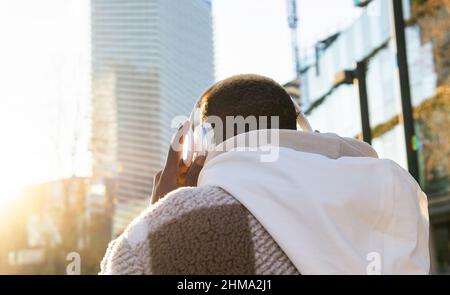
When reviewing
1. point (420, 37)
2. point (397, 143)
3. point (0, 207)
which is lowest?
point (0, 207)

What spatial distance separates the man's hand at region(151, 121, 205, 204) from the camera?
1.83 metres

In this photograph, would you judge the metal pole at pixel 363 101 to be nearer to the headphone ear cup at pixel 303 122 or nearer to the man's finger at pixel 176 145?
the headphone ear cup at pixel 303 122

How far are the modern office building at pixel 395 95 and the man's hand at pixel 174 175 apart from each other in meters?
16.6

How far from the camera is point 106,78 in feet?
210

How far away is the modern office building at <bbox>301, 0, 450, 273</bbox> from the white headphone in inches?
650

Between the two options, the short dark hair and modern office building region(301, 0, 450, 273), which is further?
modern office building region(301, 0, 450, 273)

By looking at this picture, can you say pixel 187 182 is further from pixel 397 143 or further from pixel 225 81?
pixel 397 143

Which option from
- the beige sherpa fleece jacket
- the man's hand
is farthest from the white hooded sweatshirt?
the man's hand

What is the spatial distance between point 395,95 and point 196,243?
100ft

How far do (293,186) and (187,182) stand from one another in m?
0.33

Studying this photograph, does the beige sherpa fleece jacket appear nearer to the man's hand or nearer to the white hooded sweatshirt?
the white hooded sweatshirt
